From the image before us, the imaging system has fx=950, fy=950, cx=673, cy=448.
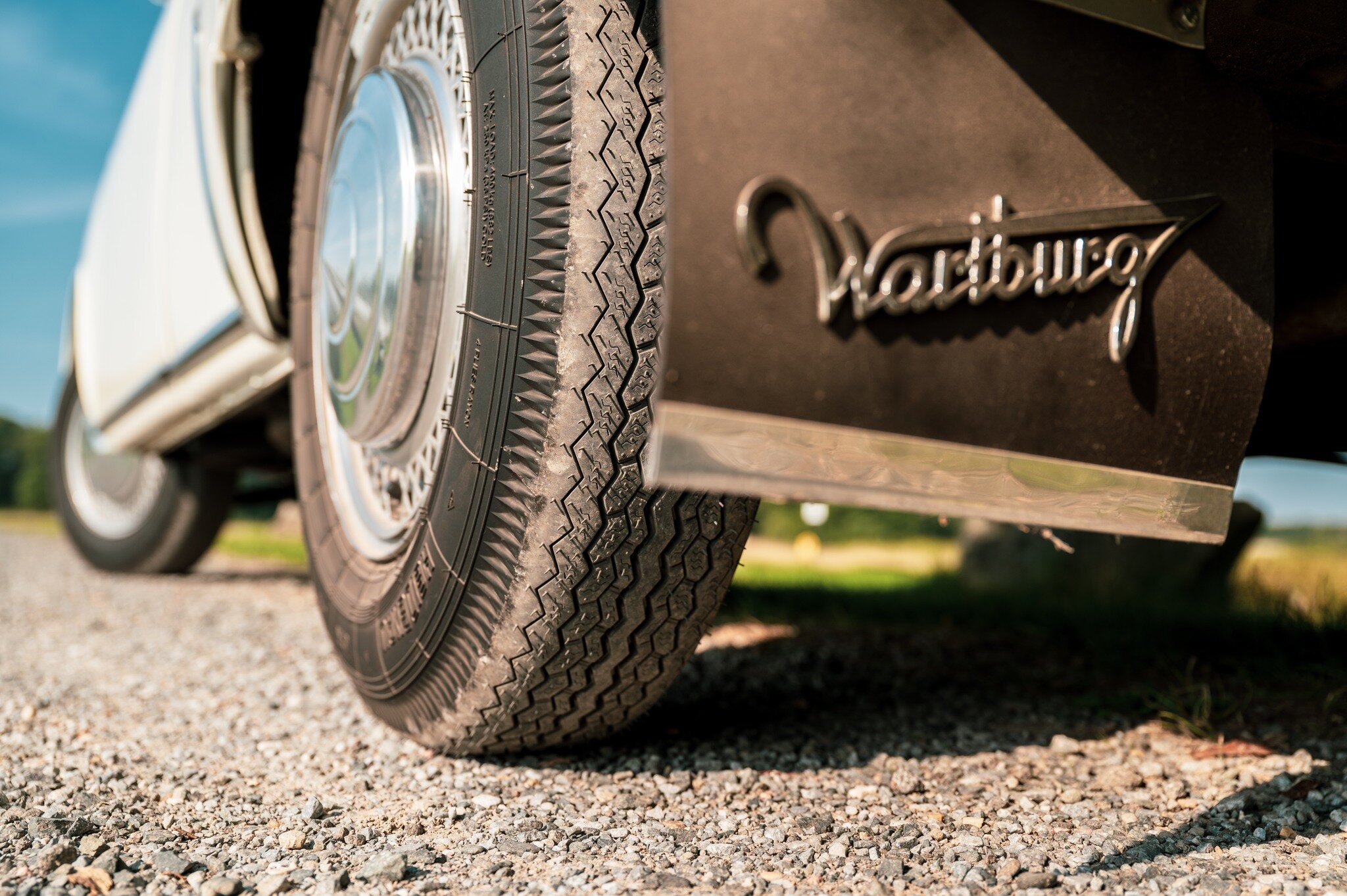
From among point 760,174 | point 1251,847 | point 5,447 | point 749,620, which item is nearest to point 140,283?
point 749,620

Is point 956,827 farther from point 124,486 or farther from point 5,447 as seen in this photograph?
point 5,447

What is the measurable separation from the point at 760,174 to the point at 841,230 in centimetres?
9

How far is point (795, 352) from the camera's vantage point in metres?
0.88

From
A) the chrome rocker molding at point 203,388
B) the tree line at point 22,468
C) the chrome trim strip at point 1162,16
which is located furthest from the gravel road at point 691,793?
the tree line at point 22,468

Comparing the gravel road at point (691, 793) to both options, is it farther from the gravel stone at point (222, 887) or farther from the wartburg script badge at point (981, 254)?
the wartburg script badge at point (981, 254)

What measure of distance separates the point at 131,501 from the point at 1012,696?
3934mm

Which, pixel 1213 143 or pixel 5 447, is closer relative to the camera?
pixel 1213 143

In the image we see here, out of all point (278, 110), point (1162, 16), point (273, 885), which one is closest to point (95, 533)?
point (278, 110)

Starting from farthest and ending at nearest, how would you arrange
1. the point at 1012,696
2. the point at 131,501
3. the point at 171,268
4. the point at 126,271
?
the point at 131,501 < the point at 126,271 < the point at 171,268 < the point at 1012,696

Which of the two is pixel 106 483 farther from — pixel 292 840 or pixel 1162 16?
pixel 1162 16

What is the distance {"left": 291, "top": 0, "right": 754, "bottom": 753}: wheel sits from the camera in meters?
1.23

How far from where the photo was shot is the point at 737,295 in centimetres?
86

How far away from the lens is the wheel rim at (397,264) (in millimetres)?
1451

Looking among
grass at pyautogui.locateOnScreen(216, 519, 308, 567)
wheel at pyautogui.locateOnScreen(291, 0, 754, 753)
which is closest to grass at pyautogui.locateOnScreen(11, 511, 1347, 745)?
wheel at pyautogui.locateOnScreen(291, 0, 754, 753)
